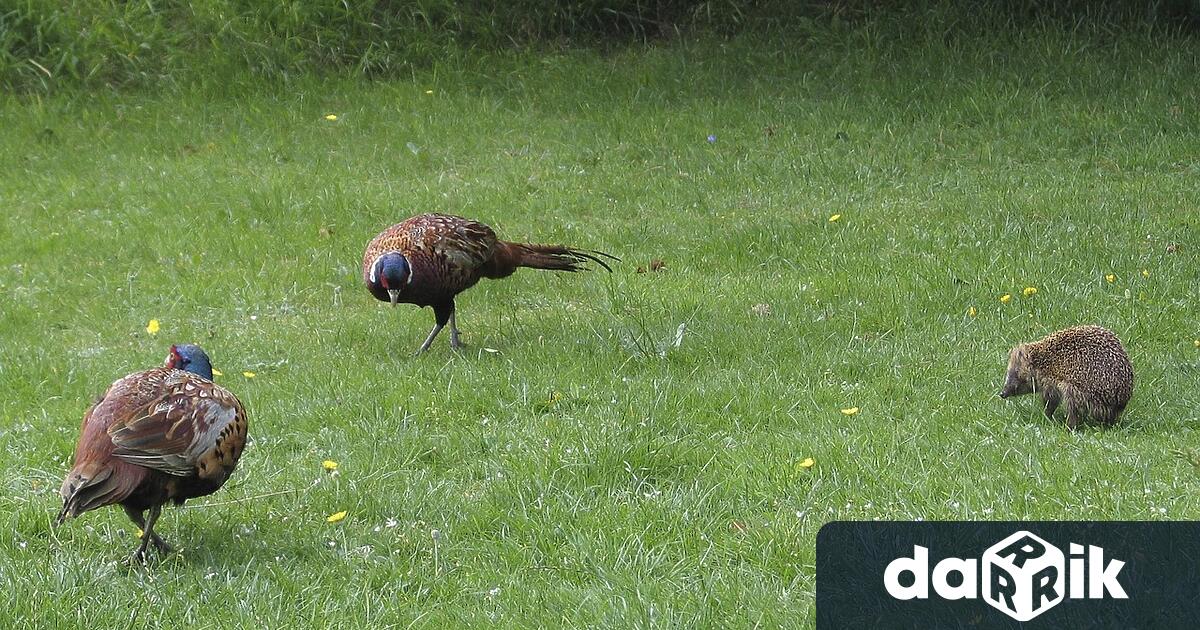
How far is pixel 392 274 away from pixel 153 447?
9.09 feet

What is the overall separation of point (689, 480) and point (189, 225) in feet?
20.7

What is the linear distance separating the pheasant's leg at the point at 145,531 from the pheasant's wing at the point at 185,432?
0.24 m

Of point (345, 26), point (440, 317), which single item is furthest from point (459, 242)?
point (345, 26)

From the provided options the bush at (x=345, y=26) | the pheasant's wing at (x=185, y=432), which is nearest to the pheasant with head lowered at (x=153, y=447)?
the pheasant's wing at (x=185, y=432)

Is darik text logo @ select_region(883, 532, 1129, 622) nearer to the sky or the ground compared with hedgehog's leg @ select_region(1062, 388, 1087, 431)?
nearer to the sky

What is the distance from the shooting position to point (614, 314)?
300 inches

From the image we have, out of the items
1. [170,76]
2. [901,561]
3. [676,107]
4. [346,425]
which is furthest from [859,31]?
[901,561]

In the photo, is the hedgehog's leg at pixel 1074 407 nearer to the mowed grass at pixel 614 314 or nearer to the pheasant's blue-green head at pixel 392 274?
the mowed grass at pixel 614 314

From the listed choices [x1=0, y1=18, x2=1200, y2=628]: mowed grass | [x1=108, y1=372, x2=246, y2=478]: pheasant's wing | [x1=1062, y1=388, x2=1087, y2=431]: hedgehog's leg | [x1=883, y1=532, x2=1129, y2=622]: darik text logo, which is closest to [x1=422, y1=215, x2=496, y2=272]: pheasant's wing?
[x1=0, y1=18, x2=1200, y2=628]: mowed grass

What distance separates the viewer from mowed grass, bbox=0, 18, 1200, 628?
442 centimetres

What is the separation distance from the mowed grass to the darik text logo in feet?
0.98

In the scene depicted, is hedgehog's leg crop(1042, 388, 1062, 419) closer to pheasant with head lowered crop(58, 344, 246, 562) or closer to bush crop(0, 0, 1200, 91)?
pheasant with head lowered crop(58, 344, 246, 562)

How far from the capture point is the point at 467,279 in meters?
7.44

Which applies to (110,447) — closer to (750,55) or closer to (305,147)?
(305,147)
